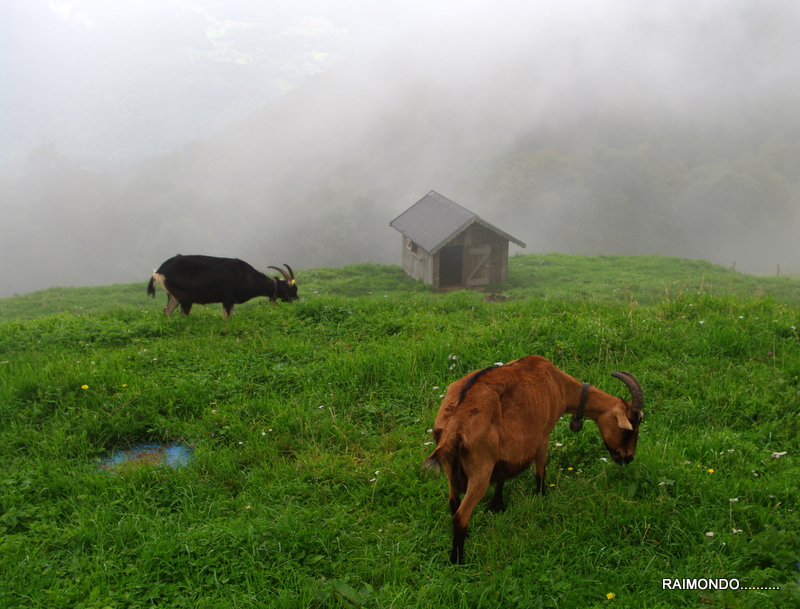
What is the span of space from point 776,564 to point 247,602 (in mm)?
3171

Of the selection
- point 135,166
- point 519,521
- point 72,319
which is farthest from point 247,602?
point 135,166

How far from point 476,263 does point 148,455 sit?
54.7ft

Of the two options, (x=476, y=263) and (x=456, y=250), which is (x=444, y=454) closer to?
(x=476, y=263)

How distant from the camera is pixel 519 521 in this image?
143 inches

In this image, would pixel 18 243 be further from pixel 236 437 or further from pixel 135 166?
pixel 236 437

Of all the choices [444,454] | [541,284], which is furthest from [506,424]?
[541,284]

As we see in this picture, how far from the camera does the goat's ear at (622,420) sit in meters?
3.78

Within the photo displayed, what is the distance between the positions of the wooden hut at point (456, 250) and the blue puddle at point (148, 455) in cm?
1472

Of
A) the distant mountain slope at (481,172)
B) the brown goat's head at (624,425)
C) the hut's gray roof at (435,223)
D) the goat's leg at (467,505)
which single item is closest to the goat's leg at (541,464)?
the brown goat's head at (624,425)

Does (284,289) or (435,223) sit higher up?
(435,223)

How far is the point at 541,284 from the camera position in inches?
770

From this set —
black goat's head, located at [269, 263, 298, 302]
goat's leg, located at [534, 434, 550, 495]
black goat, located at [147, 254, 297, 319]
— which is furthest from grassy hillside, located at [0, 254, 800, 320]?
goat's leg, located at [534, 434, 550, 495]

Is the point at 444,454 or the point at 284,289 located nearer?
the point at 444,454

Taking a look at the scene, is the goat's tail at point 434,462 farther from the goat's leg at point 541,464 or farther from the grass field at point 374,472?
the goat's leg at point 541,464
